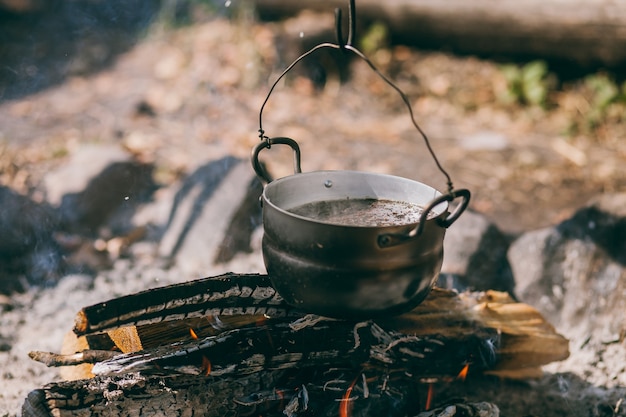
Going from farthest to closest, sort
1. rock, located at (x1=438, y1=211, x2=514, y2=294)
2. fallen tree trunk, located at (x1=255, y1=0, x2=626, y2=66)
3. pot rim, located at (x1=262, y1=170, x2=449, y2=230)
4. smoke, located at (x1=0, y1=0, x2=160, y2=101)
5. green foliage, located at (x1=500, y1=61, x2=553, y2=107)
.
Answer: smoke, located at (x1=0, y1=0, x2=160, y2=101)
green foliage, located at (x1=500, y1=61, x2=553, y2=107)
fallen tree trunk, located at (x1=255, y1=0, x2=626, y2=66)
rock, located at (x1=438, y1=211, x2=514, y2=294)
pot rim, located at (x1=262, y1=170, x2=449, y2=230)

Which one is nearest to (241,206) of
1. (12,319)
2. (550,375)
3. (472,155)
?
(12,319)

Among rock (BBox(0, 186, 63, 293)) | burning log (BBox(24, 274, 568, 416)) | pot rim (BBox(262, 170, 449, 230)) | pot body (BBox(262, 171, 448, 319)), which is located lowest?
rock (BBox(0, 186, 63, 293))

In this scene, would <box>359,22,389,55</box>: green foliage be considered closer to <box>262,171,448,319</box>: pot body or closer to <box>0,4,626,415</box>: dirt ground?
<box>0,4,626,415</box>: dirt ground

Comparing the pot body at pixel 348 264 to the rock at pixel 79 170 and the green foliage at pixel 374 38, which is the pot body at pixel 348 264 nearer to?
the rock at pixel 79 170

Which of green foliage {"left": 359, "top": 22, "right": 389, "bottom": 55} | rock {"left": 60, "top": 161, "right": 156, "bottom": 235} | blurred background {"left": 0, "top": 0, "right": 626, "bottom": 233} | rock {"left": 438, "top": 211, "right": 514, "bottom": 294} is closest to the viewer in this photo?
rock {"left": 438, "top": 211, "right": 514, "bottom": 294}

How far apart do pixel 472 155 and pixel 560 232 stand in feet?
9.47

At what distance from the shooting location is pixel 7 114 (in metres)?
7.10

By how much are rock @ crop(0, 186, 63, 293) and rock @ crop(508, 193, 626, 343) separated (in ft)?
10.4

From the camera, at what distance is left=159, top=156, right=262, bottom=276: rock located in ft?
14.2

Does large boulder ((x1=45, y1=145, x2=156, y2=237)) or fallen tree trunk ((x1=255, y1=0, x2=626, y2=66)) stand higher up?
fallen tree trunk ((x1=255, y1=0, x2=626, y2=66))

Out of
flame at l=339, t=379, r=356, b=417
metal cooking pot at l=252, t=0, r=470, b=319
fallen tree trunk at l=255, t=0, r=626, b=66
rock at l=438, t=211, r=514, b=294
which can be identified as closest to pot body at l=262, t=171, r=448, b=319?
metal cooking pot at l=252, t=0, r=470, b=319

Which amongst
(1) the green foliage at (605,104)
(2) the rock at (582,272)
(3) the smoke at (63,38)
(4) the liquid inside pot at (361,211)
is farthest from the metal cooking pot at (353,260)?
(3) the smoke at (63,38)

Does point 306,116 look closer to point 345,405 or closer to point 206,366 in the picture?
point 345,405

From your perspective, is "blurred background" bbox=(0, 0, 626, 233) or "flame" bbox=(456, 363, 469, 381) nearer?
"flame" bbox=(456, 363, 469, 381)
